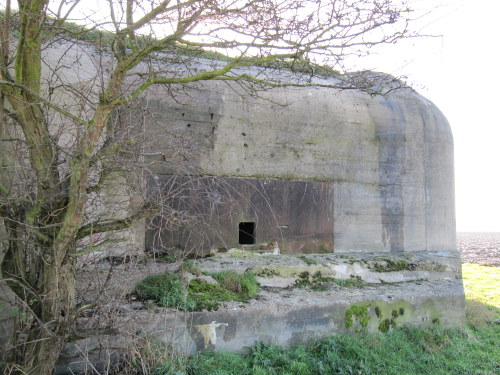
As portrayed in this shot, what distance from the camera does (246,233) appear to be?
5219 mm

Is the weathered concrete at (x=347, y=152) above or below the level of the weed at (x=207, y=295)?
above

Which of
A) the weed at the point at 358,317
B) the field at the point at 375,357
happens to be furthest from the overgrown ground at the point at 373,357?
the weed at the point at 358,317

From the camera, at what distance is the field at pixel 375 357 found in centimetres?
385

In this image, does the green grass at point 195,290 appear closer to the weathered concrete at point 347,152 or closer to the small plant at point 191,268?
the small plant at point 191,268

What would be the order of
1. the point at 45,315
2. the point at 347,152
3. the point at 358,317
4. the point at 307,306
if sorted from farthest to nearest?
the point at 347,152 → the point at 358,317 → the point at 307,306 → the point at 45,315

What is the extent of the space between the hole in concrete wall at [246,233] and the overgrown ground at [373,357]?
138cm

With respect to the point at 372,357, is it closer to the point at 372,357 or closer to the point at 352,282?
the point at 372,357

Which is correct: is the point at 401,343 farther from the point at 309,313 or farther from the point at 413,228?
the point at 413,228

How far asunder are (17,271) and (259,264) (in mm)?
2613

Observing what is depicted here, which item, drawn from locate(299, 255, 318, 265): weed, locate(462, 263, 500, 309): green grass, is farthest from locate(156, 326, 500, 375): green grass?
locate(462, 263, 500, 309): green grass

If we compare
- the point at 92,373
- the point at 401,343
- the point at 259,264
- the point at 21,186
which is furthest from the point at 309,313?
the point at 21,186

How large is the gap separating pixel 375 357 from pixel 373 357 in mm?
26

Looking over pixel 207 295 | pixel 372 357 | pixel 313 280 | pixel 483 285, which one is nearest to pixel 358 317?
pixel 372 357

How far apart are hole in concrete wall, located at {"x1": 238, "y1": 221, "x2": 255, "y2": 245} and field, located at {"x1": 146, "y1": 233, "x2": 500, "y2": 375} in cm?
138
